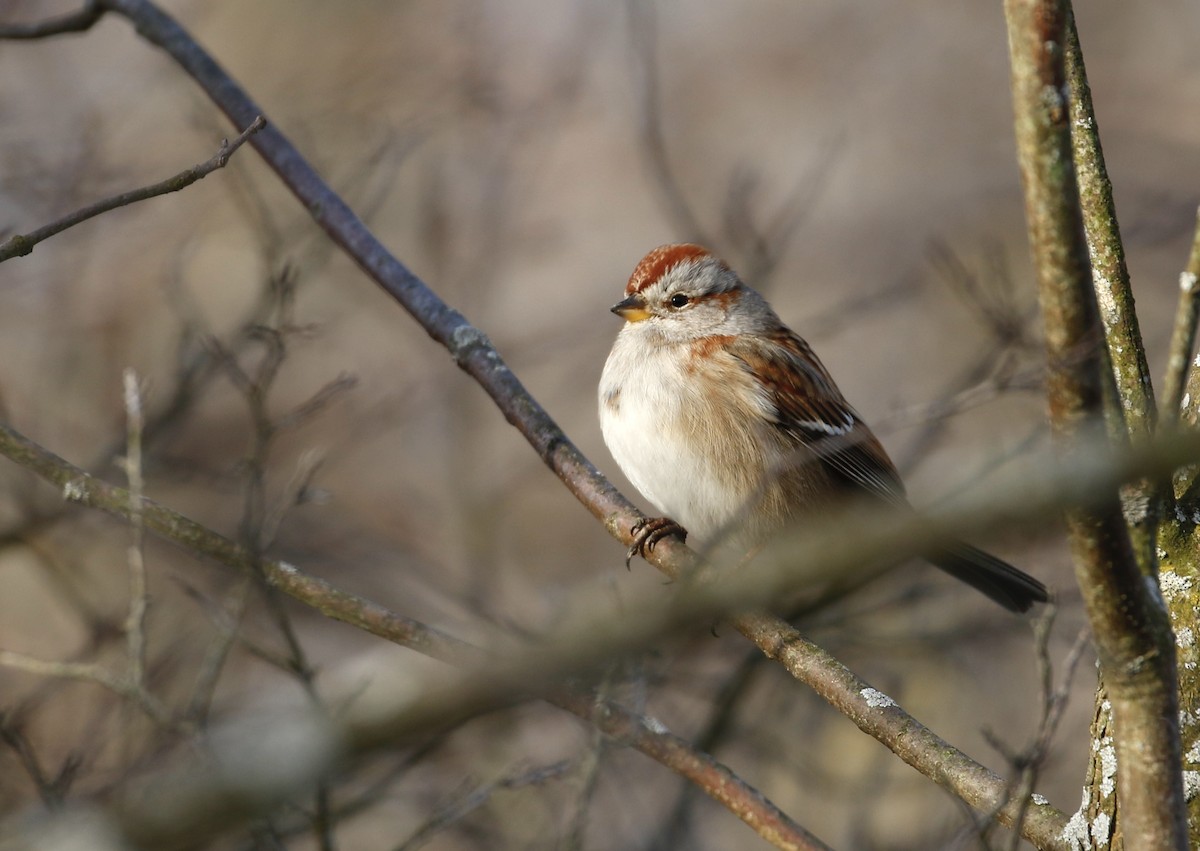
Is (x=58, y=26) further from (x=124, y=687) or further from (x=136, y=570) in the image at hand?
(x=124, y=687)

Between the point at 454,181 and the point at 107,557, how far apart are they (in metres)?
3.44

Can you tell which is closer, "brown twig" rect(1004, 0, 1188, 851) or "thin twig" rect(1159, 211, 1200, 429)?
"brown twig" rect(1004, 0, 1188, 851)

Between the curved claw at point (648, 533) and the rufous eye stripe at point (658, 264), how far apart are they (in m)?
1.24

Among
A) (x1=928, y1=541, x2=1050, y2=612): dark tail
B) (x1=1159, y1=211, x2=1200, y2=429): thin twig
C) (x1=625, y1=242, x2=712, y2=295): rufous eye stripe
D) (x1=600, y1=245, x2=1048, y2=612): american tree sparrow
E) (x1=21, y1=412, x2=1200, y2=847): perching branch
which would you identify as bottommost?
(x1=21, y1=412, x2=1200, y2=847): perching branch

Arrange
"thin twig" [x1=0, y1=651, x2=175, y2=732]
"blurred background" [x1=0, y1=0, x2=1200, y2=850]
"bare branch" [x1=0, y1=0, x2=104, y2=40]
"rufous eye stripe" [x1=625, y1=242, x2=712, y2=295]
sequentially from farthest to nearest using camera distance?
"rufous eye stripe" [x1=625, y1=242, x2=712, y2=295], "blurred background" [x1=0, y1=0, x2=1200, y2=850], "bare branch" [x1=0, y1=0, x2=104, y2=40], "thin twig" [x1=0, y1=651, x2=175, y2=732]

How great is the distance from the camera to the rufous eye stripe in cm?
507

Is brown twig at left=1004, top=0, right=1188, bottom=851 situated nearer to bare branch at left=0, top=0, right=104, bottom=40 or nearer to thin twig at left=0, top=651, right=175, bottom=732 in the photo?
thin twig at left=0, top=651, right=175, bottom=732

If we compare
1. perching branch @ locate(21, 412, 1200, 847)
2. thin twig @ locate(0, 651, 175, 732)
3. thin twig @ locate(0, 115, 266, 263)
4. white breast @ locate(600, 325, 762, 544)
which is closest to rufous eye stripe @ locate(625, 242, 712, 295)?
white breast @ locate(600, 325, 762, 544)

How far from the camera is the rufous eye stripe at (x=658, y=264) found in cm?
507

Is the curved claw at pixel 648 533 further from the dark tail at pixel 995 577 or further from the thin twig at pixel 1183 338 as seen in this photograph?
the thin twig at pixel 1183 338

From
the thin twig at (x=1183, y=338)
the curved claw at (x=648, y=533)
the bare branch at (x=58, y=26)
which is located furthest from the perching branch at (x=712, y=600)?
the bare branch at (x=58, y=26)

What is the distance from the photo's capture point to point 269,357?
370 centimetres

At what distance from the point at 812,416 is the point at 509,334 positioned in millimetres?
4321

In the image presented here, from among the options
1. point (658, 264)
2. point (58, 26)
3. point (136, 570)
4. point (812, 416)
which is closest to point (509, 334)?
point (658, 264)
